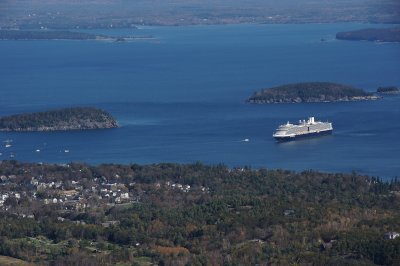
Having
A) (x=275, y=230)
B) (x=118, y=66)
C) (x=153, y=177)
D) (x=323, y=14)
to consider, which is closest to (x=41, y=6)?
(x=323, y=14)

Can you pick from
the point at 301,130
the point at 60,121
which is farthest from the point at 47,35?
the point at 301,130

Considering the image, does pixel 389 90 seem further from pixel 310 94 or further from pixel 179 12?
pixel 179 12

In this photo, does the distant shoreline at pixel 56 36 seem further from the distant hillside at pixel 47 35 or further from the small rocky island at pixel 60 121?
the small rocky island at pixel 60 121

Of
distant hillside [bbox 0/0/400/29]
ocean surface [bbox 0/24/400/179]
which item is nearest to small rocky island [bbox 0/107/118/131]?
ocean surface [bbox 0/24/400/179]

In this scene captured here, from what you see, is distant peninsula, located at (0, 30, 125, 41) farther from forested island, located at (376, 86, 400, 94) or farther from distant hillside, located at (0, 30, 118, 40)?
forested island, located at (376, 86, 400, 94)

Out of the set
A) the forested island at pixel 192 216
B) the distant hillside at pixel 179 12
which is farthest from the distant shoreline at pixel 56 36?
the forested island at pixel 192 216

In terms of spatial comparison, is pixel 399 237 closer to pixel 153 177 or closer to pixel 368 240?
pixel 368 240
